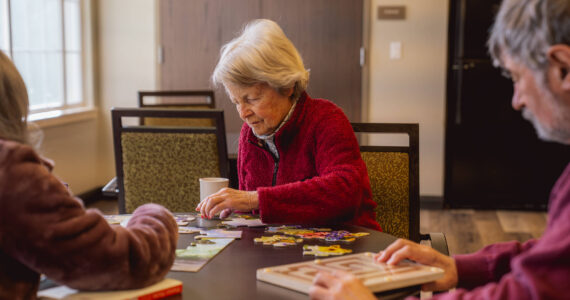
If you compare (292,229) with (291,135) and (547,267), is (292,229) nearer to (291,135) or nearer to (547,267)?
(291,135)

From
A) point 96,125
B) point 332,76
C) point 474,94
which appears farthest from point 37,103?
point 474,94

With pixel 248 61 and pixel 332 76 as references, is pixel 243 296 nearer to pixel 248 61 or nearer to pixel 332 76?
pixel 248 61

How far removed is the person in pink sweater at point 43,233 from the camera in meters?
0.94

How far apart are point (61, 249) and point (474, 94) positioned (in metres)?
4.46

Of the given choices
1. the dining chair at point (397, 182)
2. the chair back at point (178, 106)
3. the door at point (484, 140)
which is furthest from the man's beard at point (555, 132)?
the door at point (484, 140)

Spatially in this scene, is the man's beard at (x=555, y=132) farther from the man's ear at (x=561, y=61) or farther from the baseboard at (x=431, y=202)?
the baseboard at (x=431, y=202)

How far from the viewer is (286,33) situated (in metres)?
5.24

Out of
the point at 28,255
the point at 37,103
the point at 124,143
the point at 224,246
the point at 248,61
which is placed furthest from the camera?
the point at 37,103

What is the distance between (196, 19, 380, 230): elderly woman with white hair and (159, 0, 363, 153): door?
10.7 ft

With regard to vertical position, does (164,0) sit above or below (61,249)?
above

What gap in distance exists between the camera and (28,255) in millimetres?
963

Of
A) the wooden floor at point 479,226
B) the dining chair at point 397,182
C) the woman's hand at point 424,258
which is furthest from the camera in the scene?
the wooden floor at point 479,226

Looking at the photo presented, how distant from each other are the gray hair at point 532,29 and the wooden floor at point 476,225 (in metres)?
3.12

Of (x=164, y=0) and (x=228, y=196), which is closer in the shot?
(x=228, y=196)
